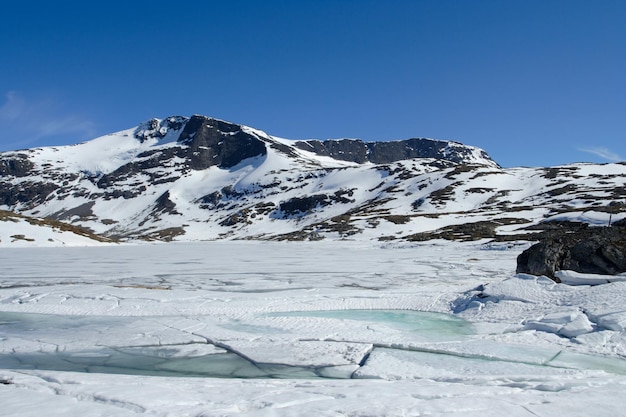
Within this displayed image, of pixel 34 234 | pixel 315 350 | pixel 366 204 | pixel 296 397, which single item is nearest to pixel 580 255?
pixel 315 350

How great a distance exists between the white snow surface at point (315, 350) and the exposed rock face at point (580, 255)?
223 cm

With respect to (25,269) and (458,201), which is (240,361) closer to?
(25,269)

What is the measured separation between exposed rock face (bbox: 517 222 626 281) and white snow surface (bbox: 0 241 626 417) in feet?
7.33

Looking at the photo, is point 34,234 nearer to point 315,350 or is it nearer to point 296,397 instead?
point 315,350

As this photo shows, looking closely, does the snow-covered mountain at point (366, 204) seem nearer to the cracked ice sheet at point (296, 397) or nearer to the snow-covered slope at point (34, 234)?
the cracked ice sheet at point (296, 397)

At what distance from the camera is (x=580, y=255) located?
1420 centimetres

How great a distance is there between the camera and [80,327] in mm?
10383

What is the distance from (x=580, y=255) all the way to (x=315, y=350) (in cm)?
1058

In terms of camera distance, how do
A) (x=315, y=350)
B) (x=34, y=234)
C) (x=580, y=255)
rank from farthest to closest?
(x=34, y=234) < (x=580, y=255) < (x=315, y=350)

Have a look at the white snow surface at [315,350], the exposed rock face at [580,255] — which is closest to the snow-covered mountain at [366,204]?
the exposed rock face at [580,255]

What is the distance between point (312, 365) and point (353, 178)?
147078mm

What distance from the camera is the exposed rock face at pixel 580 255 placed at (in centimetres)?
1369

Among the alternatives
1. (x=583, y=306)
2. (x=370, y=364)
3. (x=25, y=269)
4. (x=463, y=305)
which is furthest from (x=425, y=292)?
(x=25, y=269)

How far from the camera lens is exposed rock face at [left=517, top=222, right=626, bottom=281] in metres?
13.7
